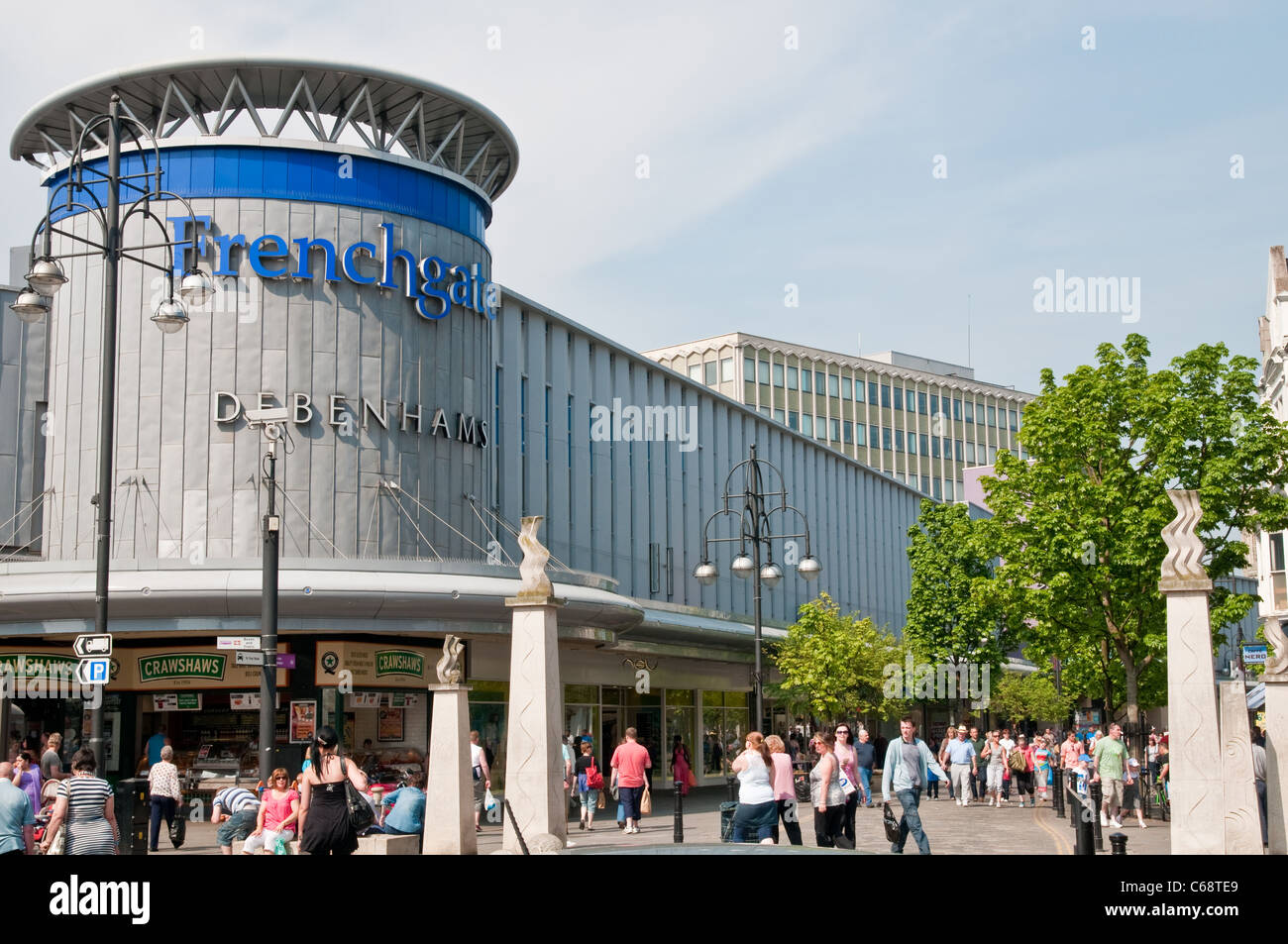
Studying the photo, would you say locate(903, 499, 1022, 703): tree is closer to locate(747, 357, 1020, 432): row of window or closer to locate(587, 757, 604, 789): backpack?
locate(587, 757, 604, 789): backpack

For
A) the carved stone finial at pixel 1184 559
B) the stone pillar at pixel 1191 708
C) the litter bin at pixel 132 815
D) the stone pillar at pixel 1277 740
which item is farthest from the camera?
the litter bin at pixel 132 815

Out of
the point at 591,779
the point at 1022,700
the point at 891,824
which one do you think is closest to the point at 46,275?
the point at 891,824

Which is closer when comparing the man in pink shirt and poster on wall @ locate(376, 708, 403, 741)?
the man in pink shirt

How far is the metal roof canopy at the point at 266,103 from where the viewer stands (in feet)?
94.7

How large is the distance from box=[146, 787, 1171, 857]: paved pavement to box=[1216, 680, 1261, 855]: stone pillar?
2.93m

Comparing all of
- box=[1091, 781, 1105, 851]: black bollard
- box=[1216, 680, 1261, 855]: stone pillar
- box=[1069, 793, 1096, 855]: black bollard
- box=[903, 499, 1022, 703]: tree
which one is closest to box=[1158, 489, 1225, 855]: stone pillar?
box=[1216, 680, 1261, 855]: stone pillar

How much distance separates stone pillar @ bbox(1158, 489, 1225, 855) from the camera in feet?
48.8

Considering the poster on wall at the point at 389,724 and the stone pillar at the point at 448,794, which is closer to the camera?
the stone pillar at the point at 448,794

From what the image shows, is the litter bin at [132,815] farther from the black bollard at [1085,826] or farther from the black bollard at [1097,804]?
the black bollard at [1097,804]

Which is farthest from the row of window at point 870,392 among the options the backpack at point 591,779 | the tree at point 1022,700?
the backpack at point 591,779

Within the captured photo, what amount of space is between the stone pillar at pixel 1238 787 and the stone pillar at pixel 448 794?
855 cm

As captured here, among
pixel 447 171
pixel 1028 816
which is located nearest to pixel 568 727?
pixel 1028 816

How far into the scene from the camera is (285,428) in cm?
2816

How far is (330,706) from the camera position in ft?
91.1
